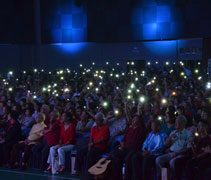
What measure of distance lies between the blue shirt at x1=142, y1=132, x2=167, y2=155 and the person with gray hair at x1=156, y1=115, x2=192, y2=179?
118 millimetres

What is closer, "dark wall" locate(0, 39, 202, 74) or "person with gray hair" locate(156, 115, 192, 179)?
"person with gray hair" locate(156, 115, 192, 179)

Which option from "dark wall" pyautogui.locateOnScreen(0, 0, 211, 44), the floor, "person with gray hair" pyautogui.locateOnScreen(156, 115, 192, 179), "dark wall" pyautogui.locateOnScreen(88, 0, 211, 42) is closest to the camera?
"person with gray hair" pyautogui.locateOnScreen(156, 115, 192, 179)

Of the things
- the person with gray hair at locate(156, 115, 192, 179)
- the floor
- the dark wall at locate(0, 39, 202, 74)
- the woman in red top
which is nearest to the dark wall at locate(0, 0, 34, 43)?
the dark wall at locate(0, 39, 202, 74)

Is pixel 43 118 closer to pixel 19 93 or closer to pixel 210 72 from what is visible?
pixel 19 93

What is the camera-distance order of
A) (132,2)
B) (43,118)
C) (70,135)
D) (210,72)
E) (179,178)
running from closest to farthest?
(179,178) → (70,135) → (43,118) → (210,72) → (132,2)

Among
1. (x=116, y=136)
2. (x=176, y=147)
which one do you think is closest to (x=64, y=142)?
(x=116, y=136)

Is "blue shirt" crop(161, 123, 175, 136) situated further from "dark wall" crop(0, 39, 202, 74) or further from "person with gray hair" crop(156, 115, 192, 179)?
"dark wall" crop(0, 39, 202, 74)

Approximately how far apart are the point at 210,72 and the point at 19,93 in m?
6.74

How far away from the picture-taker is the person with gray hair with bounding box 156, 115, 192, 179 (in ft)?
23.1

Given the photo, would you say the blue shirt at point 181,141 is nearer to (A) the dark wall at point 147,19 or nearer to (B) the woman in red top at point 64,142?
(B) the woman in red top at point 64,142

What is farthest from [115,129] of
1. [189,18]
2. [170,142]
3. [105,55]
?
A: [105,55]

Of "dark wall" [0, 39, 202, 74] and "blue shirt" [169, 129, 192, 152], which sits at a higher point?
"dark wall" [0, 39, 202, 74]

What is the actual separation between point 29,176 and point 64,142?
1017 mm

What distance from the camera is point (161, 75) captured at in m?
16.2
